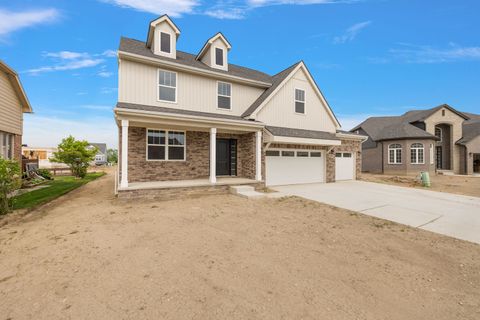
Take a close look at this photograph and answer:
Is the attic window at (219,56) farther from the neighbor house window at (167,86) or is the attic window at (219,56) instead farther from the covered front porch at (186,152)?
the covered front porch at (186,152)

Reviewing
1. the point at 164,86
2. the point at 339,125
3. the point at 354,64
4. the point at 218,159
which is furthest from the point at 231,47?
the point at 354,64

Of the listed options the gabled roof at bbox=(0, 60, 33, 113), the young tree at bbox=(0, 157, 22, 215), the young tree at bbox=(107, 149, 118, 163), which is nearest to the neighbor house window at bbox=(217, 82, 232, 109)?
the young tree at bbox=(0, 157, 22, 215)

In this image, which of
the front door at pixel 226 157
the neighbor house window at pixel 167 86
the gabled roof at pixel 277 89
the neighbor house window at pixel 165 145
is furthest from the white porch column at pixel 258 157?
the neighbor house window at pixel 167 86

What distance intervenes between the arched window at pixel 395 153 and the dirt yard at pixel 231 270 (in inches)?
793

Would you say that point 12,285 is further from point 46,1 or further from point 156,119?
point 46,1

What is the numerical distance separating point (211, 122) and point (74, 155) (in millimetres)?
13869

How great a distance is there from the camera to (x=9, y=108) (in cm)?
1082

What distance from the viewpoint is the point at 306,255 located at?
377 cm

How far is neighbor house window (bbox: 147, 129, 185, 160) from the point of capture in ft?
32.7

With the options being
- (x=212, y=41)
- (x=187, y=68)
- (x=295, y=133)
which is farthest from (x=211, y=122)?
(x=212, y=41)

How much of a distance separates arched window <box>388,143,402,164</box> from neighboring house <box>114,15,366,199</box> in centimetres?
1166

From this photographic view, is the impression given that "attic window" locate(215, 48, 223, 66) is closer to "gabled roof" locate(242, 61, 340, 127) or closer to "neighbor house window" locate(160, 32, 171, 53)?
"neighbor house window" locate(160, 32, 171, 53)

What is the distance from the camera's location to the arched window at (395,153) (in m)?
21.2

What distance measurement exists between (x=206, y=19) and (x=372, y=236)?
49.4 ft
